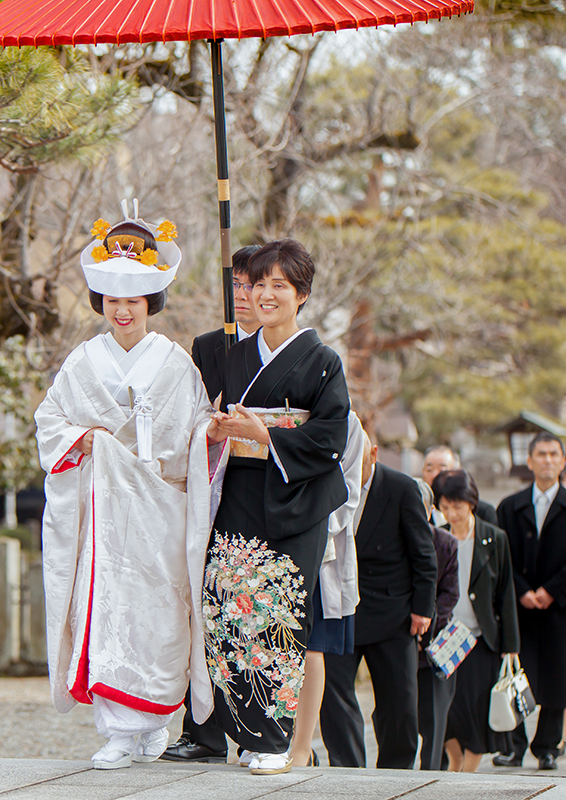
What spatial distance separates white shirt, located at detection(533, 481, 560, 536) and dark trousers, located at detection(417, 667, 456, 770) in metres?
1.70

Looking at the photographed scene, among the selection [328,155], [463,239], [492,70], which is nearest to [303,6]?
[328,155]

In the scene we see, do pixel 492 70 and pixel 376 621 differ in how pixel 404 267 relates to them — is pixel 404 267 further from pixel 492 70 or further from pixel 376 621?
pixel 376 621

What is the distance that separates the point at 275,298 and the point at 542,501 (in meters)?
3.38

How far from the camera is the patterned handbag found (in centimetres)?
455

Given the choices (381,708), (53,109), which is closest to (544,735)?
(381,708)

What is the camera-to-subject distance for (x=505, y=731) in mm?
5043

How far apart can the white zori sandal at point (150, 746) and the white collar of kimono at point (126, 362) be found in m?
1.20

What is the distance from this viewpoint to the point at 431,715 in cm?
460

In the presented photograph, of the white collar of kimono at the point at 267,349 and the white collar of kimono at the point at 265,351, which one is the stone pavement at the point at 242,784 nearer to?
the white collar of kimono at the point at 265,351

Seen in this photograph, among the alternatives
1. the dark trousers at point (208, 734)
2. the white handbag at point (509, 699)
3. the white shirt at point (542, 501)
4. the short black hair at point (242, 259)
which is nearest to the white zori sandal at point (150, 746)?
the dark trousers at point (208, 734)

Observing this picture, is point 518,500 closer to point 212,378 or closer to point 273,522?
point 212,378

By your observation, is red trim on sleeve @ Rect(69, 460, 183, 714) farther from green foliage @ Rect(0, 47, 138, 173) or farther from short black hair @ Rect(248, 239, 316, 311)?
green foliage @ Rect(0, 47, 138, 173)

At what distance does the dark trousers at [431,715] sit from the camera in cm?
451

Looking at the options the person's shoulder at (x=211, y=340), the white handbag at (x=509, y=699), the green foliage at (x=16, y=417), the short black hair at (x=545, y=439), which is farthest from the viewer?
the green foliage at (x=16, y=417)
